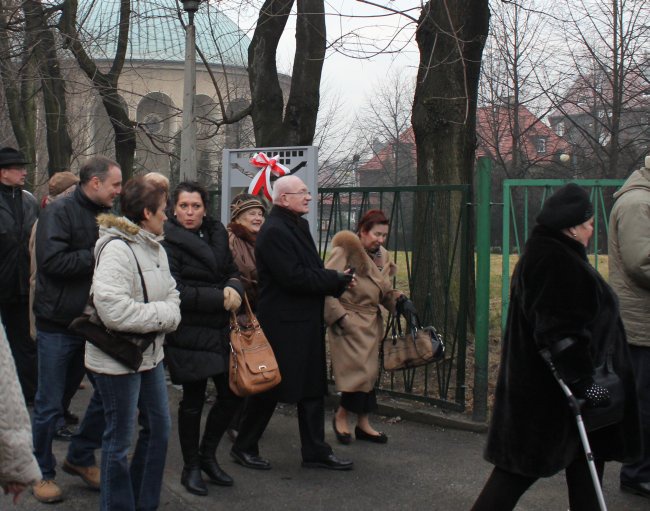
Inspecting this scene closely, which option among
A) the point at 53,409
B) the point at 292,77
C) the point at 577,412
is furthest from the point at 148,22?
the point at 577,412

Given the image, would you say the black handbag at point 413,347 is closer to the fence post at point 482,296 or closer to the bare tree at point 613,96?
the fence post at point 482,296

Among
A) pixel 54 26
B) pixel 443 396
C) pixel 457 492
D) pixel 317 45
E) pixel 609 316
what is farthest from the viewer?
pixel 54 26

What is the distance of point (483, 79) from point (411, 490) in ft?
77.1

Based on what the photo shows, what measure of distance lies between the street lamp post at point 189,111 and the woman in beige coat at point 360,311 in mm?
3007

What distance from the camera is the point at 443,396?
6.78 m

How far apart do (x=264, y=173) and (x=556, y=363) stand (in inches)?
157

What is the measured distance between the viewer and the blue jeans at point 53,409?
498cm

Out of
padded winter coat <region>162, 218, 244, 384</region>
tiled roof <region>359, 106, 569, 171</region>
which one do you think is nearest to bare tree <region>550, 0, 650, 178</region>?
tiled roof <region>359, 106, 569, 171</region>

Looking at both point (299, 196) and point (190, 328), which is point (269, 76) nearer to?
point (299, 196)

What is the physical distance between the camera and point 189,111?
8.80m

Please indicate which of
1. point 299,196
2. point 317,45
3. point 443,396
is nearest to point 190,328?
point 299,196

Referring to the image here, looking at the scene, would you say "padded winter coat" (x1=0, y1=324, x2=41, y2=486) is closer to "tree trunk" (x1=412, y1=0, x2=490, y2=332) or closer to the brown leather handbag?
the brown leather handbag

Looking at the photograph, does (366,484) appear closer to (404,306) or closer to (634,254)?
(404,306)

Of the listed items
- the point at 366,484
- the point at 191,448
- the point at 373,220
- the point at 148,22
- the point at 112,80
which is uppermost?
the point at 148,22
